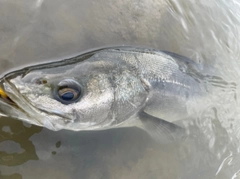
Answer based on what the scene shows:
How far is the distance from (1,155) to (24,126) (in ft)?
1.08

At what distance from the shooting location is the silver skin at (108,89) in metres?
2.43

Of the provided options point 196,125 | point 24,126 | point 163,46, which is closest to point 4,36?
point 24,126

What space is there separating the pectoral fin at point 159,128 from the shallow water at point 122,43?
13cm

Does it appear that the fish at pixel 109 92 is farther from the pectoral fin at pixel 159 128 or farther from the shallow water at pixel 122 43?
the shallow water at pixel 122 43

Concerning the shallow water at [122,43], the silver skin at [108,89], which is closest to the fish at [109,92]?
the silver skin at [108,89]

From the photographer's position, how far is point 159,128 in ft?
10.4

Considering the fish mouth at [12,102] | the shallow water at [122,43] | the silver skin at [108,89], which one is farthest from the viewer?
the shallow water at [122,43]

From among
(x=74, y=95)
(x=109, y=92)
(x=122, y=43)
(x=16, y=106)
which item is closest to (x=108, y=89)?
(x=109, y=92)

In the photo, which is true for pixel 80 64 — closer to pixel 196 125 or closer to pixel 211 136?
pixel 196 125

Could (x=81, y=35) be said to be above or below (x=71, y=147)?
above

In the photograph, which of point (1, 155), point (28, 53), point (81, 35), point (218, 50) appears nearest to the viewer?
point (1, 155)

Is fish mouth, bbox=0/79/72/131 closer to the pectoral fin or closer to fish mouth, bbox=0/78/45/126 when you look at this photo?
fish mouth, bbox=0/78/45/126

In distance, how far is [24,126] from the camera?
109 inches

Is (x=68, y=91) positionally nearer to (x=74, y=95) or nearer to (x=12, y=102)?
(x=74, y=95)
